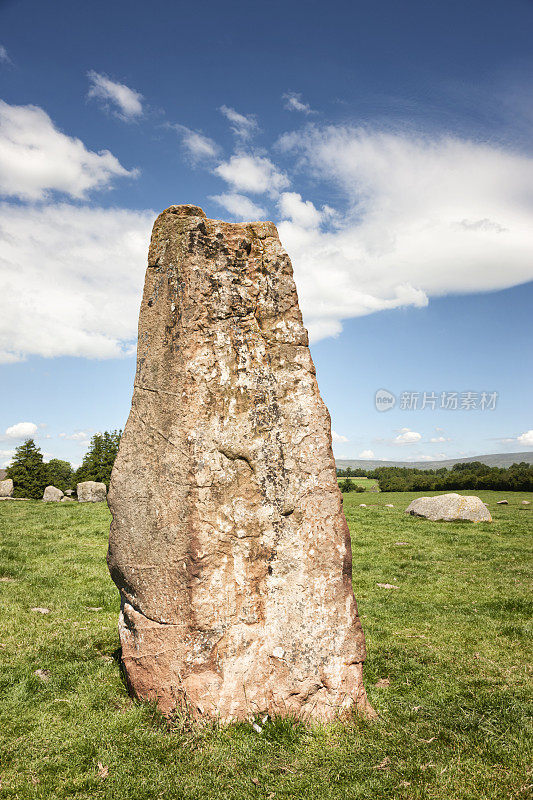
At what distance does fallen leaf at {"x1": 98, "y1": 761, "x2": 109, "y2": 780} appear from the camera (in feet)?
16.2

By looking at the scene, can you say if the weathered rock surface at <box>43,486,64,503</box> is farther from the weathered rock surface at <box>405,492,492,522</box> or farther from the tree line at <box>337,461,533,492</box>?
the tree line at <box>337,461,533,492</box>

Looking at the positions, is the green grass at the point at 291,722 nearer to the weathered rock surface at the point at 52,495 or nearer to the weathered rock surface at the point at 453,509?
the weathered rock surface at the point at 453,509

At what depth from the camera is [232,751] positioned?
5207 millimetres

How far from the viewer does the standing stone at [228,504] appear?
573cm

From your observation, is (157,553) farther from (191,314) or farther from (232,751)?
(191,314)

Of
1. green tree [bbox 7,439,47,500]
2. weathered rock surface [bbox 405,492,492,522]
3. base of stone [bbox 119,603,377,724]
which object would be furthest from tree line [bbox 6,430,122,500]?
base of stone [bbox 119,603,377,724]

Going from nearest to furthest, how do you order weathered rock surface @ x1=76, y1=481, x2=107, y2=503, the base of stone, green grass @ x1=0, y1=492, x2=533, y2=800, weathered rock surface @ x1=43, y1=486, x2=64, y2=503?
green grass @ x1=0, y1=492, x2=533, y2=800 → the base of stone → weathered rock surface @ x1=76, y1=481, x2=107, y2=503 → weathered rock surface @ x1=43, y1=486, x2=64, y2=503

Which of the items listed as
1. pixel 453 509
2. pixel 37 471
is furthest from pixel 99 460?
pixel 453 509

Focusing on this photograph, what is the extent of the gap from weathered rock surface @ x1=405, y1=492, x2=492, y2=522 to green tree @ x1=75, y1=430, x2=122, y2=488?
22.9 metres

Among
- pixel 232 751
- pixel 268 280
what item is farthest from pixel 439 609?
pixel 268 280

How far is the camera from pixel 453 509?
21828 millimetres

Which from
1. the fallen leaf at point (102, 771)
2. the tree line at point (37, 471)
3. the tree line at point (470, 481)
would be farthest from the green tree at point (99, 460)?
the fallen leaf at point (102, 771)

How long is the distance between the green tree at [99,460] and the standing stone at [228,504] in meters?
31.1

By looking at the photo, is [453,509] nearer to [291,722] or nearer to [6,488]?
[291,722]
